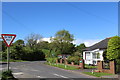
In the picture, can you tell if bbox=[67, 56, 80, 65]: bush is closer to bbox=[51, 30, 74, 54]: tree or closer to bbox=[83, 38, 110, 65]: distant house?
bbox=[83, 38, 110, 65]: distant house

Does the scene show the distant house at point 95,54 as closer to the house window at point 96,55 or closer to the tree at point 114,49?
the house window at point 96,55

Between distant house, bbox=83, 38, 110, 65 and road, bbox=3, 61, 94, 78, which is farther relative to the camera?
distant house, bbox=83, 38, 110, 65

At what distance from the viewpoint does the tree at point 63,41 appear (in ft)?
198

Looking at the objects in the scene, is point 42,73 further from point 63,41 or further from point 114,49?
point 63,41

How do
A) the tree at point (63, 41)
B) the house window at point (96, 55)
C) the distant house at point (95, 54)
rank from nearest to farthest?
the house window at point (96, 55) < the distant house at point (95, 54) < the tree at point (63, 41)

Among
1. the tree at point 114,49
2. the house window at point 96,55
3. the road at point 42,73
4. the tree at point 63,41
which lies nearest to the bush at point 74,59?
the house window at point 96,55

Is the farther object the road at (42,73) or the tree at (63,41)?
the tree at (63,41)

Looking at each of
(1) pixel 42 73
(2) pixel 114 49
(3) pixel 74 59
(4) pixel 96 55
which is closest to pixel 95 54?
(4) pixel 96 55

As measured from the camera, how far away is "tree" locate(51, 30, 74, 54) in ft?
198

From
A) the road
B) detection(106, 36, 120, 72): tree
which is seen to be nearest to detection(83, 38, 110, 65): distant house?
detection(106, 36, 120, 72): tree

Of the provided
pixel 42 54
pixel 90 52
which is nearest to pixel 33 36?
pixel 42 54

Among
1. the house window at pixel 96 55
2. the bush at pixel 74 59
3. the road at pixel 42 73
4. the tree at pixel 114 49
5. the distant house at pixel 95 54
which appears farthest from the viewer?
the distant house at pixel 95 54

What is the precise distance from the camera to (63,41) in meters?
62.7

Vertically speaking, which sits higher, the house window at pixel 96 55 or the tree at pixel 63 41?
the tree at pixel 63 41
